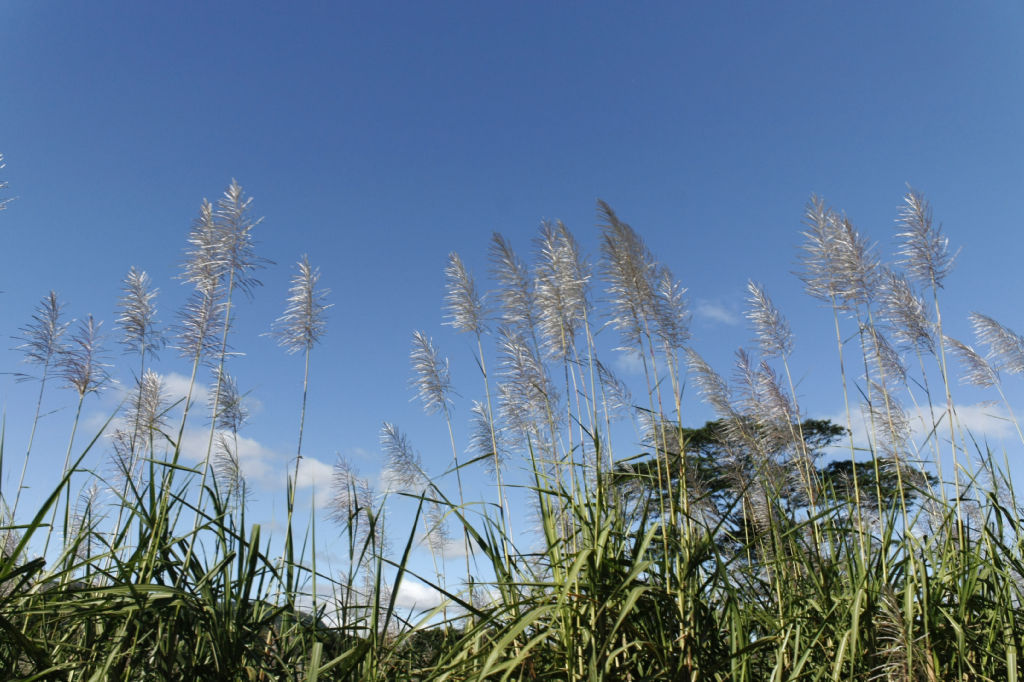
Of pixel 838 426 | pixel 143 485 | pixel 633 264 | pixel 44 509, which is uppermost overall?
pixel 838 426

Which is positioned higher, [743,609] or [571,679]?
[743,609]

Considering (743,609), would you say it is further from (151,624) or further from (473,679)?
(151,624)

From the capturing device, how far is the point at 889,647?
1725 mm

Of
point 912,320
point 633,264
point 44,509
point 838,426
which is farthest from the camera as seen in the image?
point 838,426

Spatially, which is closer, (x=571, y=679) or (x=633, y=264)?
(x=571, y=679)

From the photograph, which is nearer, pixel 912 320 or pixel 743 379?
pixel 912 320

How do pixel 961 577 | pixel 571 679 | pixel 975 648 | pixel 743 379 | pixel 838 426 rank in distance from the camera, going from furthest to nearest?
pixel 838 426
pixel 743 379
pixel 961 577
pixel 975 648
pixel 571 679

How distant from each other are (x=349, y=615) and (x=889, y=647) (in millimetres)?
1466

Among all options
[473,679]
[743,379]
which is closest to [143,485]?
[473,679]

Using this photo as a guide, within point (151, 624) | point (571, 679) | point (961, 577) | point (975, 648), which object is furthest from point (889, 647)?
point (151, 624)

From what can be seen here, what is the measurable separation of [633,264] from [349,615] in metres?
1.68

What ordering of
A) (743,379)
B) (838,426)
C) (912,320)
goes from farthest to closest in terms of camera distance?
(838,426) < (743,379) < (912,320)

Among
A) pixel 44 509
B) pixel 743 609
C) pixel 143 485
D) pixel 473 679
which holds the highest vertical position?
pixel 143 485

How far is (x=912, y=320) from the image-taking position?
10.9ft
